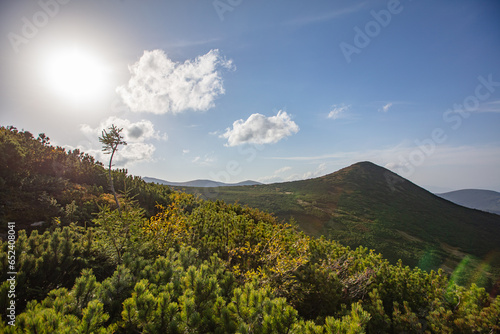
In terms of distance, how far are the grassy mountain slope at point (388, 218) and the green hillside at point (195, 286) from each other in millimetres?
19773

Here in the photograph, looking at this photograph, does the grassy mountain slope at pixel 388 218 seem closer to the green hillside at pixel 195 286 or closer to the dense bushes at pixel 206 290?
the dense bushes at pixel 206 290

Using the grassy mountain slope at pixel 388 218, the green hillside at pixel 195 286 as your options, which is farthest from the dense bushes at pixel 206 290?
the grassy mountain slope at pixel 388 218

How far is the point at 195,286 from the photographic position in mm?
3400

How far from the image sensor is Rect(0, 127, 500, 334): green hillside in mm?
2883

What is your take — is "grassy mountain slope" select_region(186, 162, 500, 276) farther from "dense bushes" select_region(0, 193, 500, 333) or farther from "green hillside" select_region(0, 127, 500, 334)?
"green hillside" select_region(0, 127, 500, 334)

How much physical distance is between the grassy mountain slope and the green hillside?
19.8 metres

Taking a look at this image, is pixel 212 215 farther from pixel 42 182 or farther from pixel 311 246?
pixel 42 182

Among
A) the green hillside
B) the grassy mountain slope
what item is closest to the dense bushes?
the green hillside

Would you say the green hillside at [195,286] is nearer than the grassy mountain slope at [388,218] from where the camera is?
Yes

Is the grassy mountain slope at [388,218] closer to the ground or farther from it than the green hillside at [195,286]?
closer to the ground

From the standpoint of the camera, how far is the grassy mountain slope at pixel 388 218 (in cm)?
2503

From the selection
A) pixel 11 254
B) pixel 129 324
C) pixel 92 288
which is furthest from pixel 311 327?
pixel 11 254

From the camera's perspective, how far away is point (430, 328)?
444cm

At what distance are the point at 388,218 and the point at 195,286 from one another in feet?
133
